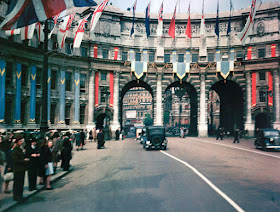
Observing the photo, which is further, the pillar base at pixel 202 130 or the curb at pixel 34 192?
the pillar base at pixel 202 130

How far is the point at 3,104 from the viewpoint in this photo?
111ft

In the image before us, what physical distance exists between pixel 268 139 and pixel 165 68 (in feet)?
91.3

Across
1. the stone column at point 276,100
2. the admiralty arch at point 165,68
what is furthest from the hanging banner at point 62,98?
the stone column at point 276,100

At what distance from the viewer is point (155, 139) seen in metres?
26.9

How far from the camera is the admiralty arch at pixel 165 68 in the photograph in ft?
147

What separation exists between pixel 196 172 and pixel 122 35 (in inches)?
1547

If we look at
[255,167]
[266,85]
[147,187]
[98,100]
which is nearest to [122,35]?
[98,100]

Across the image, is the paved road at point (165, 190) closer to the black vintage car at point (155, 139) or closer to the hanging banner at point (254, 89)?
the black vintage car at point (155, 139)

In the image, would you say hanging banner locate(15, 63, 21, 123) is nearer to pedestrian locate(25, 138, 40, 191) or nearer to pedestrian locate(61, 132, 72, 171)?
pedestrian locate(61, 132, 72, 171)

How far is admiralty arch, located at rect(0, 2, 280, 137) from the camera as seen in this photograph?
44750mm

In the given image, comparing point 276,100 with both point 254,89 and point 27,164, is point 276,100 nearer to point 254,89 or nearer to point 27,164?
point 254,89

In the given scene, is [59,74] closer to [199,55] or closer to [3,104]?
[3,104]

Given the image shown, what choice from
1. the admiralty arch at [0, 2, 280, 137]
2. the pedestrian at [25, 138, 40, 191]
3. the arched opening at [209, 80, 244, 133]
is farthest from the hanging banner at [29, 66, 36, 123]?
the arched opening at [209, 80, 244, 133]

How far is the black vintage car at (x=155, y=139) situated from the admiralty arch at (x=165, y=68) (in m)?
18.4
